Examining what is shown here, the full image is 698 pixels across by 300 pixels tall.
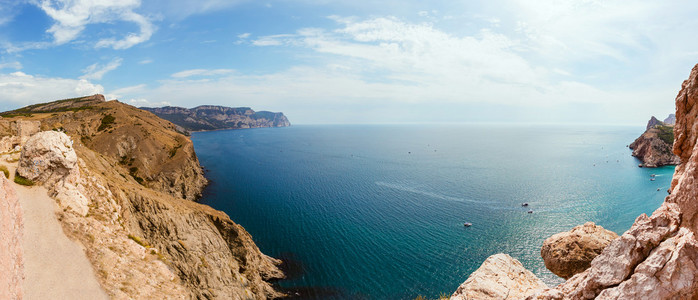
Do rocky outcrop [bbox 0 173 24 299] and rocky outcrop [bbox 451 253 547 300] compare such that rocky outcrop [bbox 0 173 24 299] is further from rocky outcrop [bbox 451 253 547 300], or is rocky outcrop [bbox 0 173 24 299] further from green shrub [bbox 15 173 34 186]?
rocky outcrop [bbox 451 253 547 300]

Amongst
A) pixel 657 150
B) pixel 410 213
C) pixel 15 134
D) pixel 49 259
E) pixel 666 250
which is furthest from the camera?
pixel 657 150

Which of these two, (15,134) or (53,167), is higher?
(15,134)

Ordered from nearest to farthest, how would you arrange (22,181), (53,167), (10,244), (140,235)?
1. (10,244)
2. (22,181)
3. (53,167)
4. (140,235)

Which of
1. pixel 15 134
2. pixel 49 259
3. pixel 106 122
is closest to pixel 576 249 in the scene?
pixel 49 259

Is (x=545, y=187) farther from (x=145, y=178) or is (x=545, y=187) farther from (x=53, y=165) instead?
(x=145, y=178)

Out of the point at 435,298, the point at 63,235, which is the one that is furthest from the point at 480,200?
the point at 63,235

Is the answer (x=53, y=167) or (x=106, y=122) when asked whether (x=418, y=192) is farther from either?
(x=106, y=122)

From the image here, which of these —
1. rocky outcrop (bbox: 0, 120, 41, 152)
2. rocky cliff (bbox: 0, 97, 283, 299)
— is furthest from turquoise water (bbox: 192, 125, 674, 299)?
rocky outcrop (bbox: 0, 120, 41, 152)
